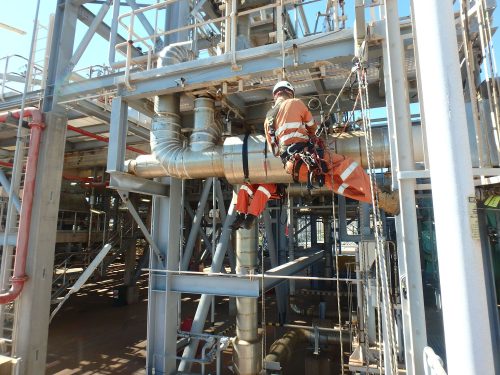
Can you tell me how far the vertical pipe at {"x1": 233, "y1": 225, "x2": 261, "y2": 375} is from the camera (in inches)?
239

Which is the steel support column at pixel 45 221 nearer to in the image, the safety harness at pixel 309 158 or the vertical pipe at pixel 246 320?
the vertical pipe at pixel 246 320

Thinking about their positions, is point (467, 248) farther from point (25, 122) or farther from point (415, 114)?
point (25, 122)

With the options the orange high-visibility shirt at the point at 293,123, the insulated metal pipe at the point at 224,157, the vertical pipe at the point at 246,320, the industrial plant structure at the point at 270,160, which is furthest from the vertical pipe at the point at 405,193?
the vertical pipe at the point at 246,320

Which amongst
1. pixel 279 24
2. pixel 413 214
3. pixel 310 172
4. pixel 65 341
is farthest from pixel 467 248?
pixel 65 341

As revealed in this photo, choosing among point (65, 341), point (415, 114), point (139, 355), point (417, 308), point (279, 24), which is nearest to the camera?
point (417, 308)

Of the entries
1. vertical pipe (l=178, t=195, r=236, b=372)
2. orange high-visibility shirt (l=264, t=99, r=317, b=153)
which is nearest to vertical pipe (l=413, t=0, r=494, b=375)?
orange high-visibility shirt (l=264, t=99, r=317, b=153)

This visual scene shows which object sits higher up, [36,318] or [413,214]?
[413,214]

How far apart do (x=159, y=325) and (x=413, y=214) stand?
4.62 meters

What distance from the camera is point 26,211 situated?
6.06 metres

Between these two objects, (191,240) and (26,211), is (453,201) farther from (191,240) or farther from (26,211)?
(26,211)

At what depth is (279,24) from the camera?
4.25 meters

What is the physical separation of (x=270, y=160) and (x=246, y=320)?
3.23 meters

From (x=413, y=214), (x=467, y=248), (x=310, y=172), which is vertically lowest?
(x=467, y=248)

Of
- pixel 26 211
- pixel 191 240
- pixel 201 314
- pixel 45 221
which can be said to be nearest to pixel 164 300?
pixel 201 314
